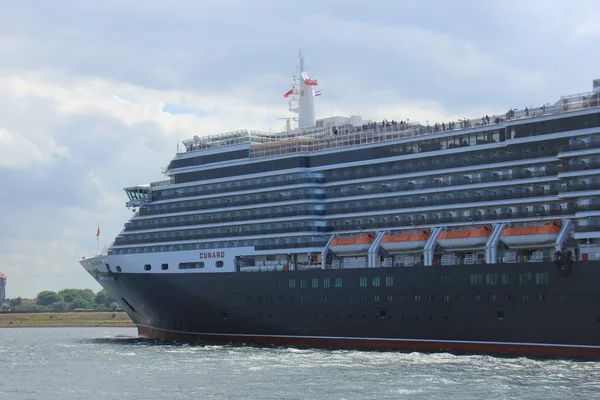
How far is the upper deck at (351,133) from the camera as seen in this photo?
194 ft

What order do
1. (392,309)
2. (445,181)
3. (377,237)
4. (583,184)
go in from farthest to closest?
1. (377,237)
2. (445,181)
3. (392,309)
4. (583,184)

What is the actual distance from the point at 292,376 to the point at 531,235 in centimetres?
1785

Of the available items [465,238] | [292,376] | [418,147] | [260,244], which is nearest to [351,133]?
[418,147]

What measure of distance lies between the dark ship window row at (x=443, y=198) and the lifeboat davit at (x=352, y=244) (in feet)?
7.79

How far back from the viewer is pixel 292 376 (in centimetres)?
4941

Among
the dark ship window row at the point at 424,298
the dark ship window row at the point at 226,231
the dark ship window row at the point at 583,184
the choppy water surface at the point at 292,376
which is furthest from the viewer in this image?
the dark ship window row at the point at 226,231

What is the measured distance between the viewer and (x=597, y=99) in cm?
5738

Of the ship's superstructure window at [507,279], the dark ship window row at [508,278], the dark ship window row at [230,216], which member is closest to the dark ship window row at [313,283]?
the dark ship window row at [230,216]


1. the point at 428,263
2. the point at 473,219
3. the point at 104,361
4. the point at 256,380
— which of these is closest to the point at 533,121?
the point at 473,219

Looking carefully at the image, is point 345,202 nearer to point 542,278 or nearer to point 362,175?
point 362,175

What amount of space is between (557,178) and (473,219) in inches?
244

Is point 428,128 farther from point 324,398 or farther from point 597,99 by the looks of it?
point 324,398

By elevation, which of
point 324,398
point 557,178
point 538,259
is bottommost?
point 324,398

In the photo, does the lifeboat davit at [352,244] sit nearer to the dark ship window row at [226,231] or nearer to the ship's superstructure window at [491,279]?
the dark ship window row at [226,231]
